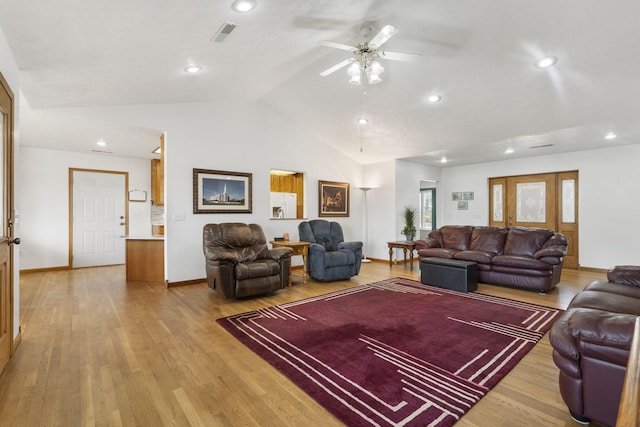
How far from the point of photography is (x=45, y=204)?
6043mm

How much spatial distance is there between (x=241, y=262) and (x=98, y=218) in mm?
4300

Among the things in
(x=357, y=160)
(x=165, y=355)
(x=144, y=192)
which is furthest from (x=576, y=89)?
(x=144, y=192)

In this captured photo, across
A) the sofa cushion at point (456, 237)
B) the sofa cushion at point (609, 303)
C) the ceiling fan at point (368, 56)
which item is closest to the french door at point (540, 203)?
the sofa cushion at point (456, 237)

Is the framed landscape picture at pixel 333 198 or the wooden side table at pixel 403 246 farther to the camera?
the framed landscape picture at pixel 333 198

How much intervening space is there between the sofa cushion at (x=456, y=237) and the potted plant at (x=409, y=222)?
1.05 metres

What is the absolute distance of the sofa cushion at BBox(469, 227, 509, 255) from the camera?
17.5ft

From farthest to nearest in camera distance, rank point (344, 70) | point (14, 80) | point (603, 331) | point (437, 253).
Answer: point (437, 253), point (344, 70), point (14, 80), point (603, 331)

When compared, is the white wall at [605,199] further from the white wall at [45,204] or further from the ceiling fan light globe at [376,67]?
the white wall at [45,204]

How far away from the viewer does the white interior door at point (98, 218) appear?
6.38 metres

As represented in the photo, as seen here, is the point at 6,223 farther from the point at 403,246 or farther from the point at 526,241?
the point at 526,241

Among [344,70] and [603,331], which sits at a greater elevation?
[344,70]

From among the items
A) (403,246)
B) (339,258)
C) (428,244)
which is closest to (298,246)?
(339,258)

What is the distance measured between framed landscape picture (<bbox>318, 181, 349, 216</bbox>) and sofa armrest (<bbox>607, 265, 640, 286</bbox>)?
4.69 m

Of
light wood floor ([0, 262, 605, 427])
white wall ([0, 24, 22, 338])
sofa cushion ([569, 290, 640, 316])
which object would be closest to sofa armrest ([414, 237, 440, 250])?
light wood floor ([0, 262, 605, 427])
